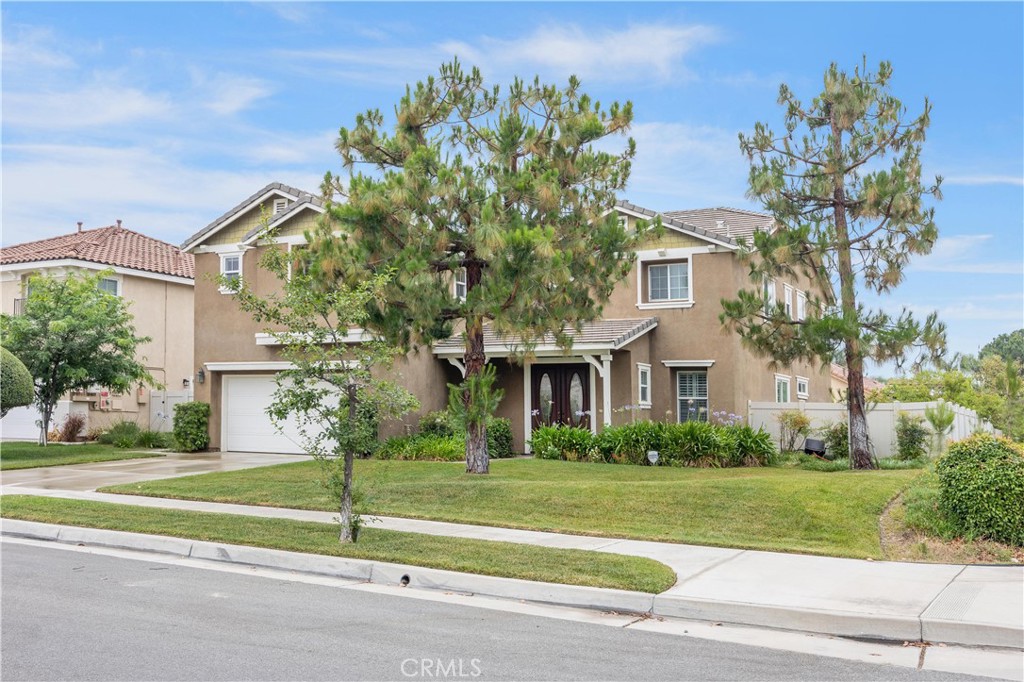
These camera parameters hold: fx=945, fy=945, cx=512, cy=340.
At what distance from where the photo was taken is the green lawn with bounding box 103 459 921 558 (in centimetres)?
1191

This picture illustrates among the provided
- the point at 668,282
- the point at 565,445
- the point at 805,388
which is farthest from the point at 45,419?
the point at 805,388

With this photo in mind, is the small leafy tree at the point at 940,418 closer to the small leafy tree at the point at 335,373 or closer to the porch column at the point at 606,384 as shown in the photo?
the porch column at the point at 606,384

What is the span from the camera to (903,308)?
19.0 m

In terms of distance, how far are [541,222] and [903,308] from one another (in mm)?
7988

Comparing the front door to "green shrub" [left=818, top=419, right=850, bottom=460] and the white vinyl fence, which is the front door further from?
"green shrub" [left=818, top=419, right=850, bottom=460]

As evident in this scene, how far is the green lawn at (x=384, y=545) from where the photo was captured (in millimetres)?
9312

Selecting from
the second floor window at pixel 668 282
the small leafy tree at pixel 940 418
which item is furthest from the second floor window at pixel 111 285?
the small leafy tree at pixel 940 418

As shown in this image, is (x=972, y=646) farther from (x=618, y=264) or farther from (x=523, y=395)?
(x=523, y=395)

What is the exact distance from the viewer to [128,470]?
1992 centimetres

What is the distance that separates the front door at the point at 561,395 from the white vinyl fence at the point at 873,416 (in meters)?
4.26

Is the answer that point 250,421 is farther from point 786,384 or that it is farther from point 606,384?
point 786,384

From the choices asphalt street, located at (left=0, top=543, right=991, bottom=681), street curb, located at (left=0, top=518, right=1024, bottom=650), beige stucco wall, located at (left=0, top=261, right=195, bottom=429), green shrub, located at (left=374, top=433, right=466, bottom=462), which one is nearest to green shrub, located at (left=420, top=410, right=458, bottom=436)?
green shrub, located at (left=374, top=433, right=466, bottom=462)

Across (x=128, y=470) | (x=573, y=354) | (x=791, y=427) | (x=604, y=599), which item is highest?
(x=573, y=354)

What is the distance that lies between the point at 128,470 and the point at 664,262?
13909 millimetres
